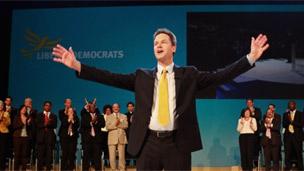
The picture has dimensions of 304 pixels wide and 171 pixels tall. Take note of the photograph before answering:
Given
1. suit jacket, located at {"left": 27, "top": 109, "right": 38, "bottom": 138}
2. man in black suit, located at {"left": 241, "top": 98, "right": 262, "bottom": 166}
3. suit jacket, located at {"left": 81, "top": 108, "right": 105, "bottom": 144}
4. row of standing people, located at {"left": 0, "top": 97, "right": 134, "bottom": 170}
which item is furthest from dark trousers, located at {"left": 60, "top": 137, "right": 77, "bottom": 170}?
man in black suit, located at {"left": 241, "top": 98, "right": 262, "bottom": 166}

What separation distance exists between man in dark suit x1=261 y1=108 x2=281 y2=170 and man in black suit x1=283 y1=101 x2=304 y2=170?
26 cm

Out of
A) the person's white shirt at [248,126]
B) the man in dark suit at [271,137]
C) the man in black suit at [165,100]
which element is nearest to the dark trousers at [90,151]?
the person's white shirt at [248,126]

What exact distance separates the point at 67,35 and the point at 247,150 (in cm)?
552

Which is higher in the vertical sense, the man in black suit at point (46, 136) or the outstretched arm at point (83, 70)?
the outstretched arm at point (83, 70)

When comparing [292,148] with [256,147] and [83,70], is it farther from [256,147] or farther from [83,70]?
[83,70]

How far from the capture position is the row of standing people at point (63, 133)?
9305 mm

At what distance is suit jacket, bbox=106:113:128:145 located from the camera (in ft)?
31.3

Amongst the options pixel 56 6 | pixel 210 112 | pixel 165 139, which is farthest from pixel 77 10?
pixel 165 139

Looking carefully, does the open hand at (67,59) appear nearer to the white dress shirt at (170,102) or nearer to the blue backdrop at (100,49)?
the white dress shirt at (170,102)

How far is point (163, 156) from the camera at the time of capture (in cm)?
301

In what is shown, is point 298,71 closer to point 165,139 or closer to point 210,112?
point 210,112

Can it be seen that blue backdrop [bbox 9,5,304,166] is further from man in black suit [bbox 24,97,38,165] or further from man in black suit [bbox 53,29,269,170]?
man in black suit [bbox 53,29,269,170]

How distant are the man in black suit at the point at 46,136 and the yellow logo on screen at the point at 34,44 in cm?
301

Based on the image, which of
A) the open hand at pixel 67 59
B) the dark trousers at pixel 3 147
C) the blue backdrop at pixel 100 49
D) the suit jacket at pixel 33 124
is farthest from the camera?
the blue backdrop at pixel 100 49
